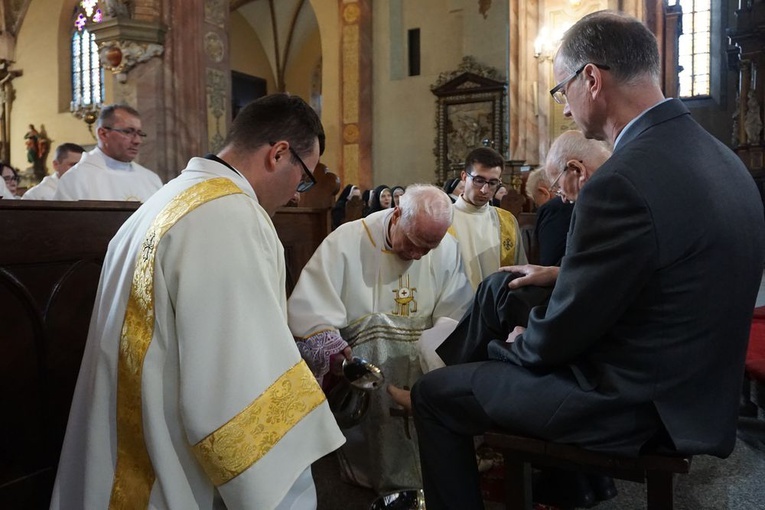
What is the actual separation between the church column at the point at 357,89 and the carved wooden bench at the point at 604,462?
12.0m

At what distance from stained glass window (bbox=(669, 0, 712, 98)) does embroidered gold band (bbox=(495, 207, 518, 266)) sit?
1168cm

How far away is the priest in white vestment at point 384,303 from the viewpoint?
2867mm

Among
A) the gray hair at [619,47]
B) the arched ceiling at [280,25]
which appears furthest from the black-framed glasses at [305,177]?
the arched ceiling at [280,25]

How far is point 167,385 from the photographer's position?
5.43 ft

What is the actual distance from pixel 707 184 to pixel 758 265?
1.04ft

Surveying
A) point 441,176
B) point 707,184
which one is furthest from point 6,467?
point 441,176

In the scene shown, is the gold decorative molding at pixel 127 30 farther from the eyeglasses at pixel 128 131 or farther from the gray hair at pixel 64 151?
the eyeglasses at pixel 128 131

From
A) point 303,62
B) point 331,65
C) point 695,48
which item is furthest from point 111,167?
point 303,62

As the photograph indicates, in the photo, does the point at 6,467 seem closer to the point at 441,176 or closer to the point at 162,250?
the point at 162,250

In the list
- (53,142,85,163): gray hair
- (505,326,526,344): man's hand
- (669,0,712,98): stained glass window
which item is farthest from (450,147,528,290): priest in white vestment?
(669,0,712,98): stained glass window

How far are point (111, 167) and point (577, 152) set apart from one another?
13.8 feet

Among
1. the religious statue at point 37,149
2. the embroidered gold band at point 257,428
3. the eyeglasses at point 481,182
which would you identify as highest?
the religious statue at point 37,149

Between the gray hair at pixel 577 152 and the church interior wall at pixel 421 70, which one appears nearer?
the gray hair at pixel 577 152

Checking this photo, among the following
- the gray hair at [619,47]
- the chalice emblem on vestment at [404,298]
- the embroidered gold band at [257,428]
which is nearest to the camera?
the embroidered gold band at [257,428]
